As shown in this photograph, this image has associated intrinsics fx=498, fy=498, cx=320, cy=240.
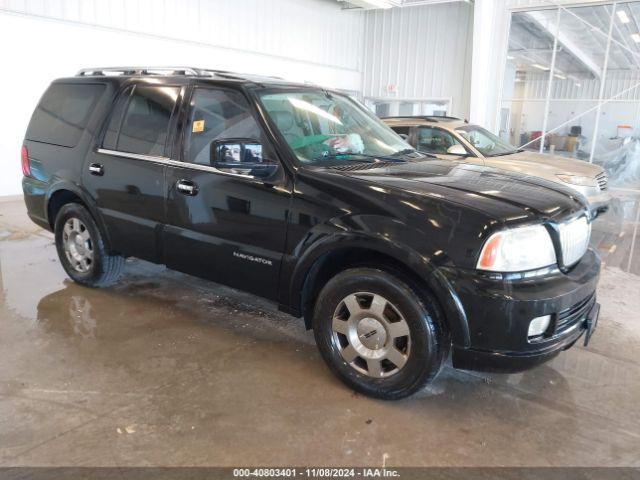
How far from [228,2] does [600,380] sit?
40.7ft

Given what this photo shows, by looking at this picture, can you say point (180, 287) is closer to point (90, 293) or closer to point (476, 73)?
point (90, 293)

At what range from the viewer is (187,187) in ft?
11.1

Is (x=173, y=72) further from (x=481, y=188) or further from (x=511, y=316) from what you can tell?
(x=511, y=316)

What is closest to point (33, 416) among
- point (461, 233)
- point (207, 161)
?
point (207, 161)

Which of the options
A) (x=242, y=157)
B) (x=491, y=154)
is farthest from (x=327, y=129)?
(x=491, y=154)

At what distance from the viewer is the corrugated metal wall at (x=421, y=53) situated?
1484 cm

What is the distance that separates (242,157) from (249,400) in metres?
1.39

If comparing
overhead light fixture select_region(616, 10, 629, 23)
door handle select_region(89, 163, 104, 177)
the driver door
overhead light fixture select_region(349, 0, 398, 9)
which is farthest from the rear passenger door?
overhead light fixture select_region(616, 10, 629, 23)

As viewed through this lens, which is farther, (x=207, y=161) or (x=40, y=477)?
(x=207, y=161)

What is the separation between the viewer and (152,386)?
2.92 m

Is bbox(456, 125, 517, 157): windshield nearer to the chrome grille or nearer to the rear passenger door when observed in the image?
the chrome grille

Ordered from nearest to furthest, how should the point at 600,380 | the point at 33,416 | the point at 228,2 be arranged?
the point at 33,416 < the point at 600,380 < the point at 228,2

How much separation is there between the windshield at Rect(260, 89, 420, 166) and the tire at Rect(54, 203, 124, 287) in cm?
200

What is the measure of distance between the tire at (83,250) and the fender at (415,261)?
226 centimetres
